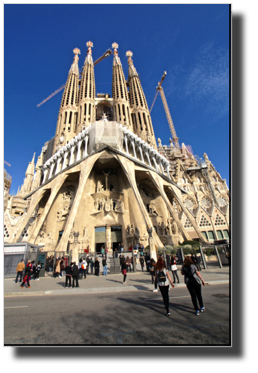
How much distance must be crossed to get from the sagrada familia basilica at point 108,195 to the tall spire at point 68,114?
0.19 metres

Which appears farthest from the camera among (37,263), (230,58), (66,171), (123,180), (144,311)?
(123,180)

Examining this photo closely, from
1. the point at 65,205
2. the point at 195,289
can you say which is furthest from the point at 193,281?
the point at 65,205

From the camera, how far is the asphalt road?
2492 mm

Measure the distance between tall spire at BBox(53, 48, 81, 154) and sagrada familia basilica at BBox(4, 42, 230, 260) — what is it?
19cm

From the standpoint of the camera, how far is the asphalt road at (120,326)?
2492 millimetres

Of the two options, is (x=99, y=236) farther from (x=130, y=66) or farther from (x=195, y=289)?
(x=130, y=66)

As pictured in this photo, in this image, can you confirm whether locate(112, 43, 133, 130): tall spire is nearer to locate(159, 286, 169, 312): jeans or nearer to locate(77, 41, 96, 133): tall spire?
locate(77, 41, 96, 133): tall spire

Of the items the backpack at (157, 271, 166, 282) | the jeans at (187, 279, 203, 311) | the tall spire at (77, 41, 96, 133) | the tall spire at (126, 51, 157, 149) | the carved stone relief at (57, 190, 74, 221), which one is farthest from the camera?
the tall spire at (126, 51, 157, 149)

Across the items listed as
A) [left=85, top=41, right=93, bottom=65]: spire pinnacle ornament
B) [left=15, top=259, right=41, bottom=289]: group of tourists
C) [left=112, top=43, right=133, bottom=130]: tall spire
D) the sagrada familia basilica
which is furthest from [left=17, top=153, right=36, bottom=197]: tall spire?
[left=15, top=259, right=41, bottom=289]: group of tourists
